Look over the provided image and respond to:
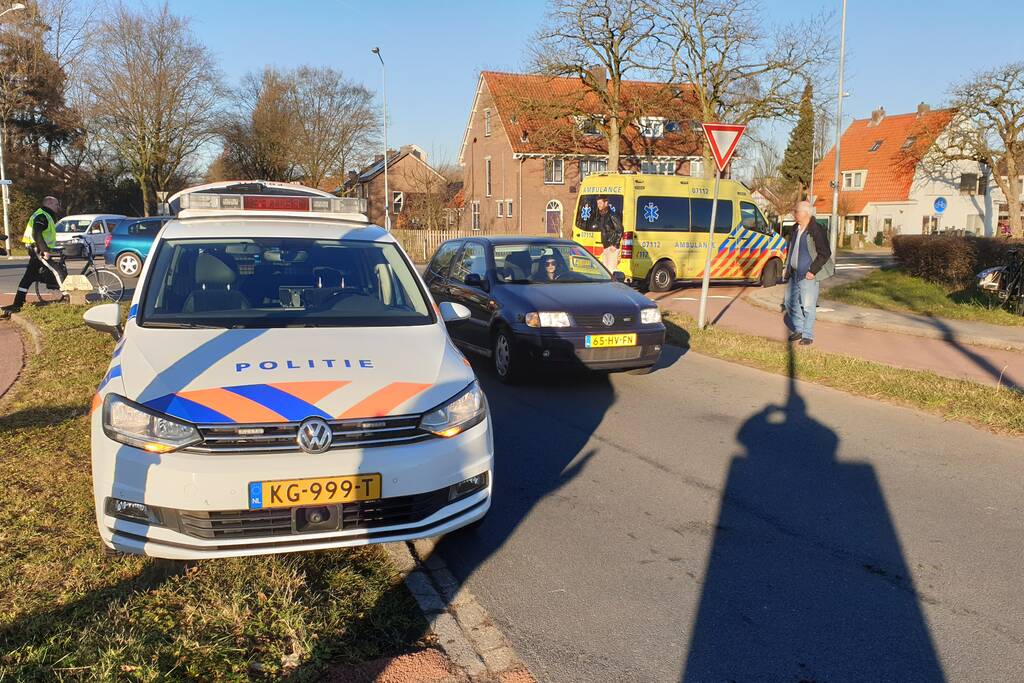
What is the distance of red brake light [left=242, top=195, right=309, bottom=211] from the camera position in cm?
589

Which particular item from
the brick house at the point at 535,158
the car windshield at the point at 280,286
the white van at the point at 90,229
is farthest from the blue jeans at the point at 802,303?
the brick house at the point at 535,158

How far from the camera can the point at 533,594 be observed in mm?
3850

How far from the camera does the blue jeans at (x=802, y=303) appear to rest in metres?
10.6

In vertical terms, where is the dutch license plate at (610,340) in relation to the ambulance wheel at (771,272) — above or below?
below

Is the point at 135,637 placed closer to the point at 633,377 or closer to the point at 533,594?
the point at 533,594

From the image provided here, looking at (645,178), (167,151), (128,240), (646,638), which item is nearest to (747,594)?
(646,638)

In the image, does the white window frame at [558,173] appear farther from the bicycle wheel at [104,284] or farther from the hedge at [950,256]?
the bicycle wheel at [104,284]

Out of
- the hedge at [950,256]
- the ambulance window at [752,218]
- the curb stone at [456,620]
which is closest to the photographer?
the curb stone at [456,620]

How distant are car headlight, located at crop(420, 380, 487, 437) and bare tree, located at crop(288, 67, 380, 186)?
57153 millimetres

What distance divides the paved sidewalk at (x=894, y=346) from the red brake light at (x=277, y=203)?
713 cm

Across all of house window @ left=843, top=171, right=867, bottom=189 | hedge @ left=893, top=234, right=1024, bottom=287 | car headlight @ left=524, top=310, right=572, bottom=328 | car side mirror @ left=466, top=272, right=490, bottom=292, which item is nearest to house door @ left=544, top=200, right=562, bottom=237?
hedge @ left=893, top=234, right=1024, bottom=287

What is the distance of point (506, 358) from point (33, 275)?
902 centimetres

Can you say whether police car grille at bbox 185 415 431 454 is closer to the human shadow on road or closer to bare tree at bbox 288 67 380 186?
the human shadow on road

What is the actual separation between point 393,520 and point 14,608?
163 centimetres
